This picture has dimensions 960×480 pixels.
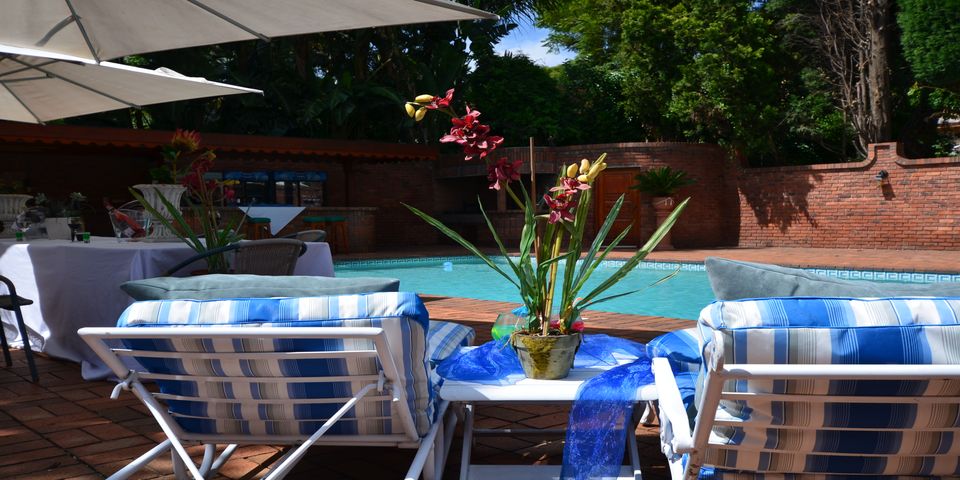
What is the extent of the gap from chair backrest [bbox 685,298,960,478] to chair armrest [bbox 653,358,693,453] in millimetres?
20

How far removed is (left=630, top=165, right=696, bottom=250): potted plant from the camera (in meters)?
15.2

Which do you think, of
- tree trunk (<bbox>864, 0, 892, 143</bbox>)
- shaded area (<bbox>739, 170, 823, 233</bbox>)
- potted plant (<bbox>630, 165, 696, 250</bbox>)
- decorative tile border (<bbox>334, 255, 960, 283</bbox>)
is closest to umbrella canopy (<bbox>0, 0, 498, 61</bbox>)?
decorative tile border (<bbox>334, 255, 960, 283</bbox>)

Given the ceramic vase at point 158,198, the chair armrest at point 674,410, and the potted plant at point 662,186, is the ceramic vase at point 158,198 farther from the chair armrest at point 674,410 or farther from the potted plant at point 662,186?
the potted plant at point 662,186

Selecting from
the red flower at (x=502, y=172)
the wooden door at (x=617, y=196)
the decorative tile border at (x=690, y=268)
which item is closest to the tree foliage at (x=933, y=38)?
the decorative tile border at (x=690, y=268)

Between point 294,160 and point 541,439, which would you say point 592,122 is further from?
point 541,439

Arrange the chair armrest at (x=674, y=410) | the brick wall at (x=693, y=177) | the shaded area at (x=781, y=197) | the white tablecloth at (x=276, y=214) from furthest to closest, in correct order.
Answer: the brick wall at (x=693, y=177), the shaded area at (x=781, y=197), the white tablecloth at (x=276, y=214), the chair armrest at (x=674, y=410)

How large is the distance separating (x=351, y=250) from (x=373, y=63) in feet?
21.3

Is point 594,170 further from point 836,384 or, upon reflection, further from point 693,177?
point 693,177

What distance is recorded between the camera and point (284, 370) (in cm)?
184

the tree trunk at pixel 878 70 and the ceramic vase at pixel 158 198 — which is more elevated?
the tree trunk at pixel 878 70

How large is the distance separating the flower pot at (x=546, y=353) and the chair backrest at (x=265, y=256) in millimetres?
2200

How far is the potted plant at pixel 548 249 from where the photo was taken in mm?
1916

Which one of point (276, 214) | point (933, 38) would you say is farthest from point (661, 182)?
point (276, 214)

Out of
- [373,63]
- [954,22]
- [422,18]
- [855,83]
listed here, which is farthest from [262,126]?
[422,18]
